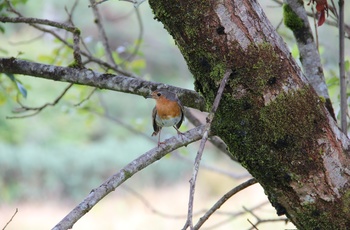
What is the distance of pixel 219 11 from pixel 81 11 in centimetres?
1523

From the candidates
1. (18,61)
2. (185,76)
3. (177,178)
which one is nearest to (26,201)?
(177,178)

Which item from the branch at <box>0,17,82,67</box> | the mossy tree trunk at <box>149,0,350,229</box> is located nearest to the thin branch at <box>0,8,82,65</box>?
the branch at <box>0,17,82,67</box>

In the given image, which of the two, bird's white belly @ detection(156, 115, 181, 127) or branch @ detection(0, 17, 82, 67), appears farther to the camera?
bird's white belly @ detection(156, 115, 181, 127)

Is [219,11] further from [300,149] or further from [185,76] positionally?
[185,76]

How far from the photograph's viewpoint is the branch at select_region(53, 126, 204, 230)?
1.68 metres

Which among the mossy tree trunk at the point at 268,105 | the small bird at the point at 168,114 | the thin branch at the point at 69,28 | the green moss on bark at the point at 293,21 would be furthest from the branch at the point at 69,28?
the green moss on bark at the point at 293,21

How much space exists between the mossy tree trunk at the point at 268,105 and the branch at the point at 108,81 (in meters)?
0.34

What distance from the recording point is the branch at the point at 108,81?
2.19m

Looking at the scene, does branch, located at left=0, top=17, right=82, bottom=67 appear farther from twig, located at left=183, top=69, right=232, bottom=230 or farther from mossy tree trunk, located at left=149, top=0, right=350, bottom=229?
twig, located at left=183, top=69, right=232, bottom=230

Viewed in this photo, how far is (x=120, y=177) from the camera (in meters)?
1.82

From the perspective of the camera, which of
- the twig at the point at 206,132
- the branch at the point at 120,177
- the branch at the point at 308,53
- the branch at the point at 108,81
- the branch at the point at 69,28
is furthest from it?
the branch at the point at 308,53

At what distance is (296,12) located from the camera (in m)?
2.52

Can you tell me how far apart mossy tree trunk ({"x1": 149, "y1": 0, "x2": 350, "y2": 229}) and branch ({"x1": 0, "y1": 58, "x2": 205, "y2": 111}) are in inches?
13.4

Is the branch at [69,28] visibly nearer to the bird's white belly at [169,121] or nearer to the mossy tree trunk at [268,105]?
the mossy tree trunk at [268,105]
